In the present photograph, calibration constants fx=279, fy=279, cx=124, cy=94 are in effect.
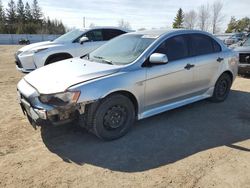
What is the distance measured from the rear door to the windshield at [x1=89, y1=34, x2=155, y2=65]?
1.10m

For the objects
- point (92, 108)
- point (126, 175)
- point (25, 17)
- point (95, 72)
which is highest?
point (25, 17)

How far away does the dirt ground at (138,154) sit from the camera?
3340mm

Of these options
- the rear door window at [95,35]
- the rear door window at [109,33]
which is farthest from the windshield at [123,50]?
the rear door window at [109,33]

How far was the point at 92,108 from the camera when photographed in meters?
4.01

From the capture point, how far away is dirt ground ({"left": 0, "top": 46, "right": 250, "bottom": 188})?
Answer: 3.34 meters

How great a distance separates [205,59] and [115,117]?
8.01 ft

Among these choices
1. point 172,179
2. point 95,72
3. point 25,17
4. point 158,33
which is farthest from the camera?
point 25,17

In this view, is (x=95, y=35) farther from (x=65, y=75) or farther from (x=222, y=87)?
(x=65, y=75)

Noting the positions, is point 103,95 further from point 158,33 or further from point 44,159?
point 158,33

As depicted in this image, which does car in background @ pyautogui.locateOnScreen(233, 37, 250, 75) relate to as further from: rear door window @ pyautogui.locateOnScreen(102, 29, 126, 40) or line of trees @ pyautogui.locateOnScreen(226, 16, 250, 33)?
line of trees @ pyautogui.locateOnScreen(226, 16, 250, 33)

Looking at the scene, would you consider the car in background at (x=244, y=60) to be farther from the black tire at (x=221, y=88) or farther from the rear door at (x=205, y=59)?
the rear door at (x=205, y=59)

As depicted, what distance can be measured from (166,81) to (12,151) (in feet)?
8.83

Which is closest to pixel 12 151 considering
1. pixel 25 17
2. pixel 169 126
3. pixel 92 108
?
pixel 92 108

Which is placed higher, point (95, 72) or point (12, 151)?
point (95, 72)
